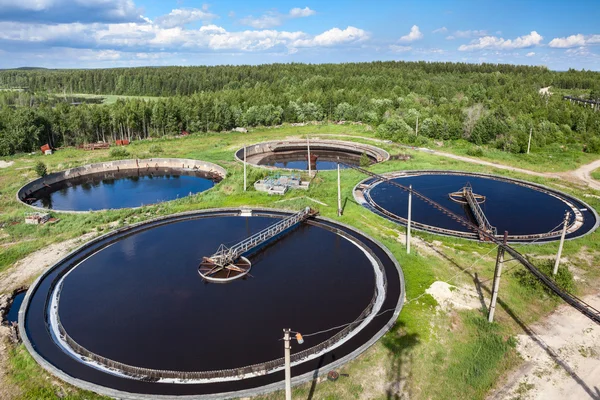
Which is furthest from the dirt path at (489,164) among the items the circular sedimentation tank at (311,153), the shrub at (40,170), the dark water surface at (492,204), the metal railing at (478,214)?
the shrub at (40,170)

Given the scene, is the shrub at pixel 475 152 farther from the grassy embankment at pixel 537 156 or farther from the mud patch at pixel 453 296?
the mud patch at pixel 453 296

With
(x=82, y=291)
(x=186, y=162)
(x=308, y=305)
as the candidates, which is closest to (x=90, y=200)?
(x=186, y=162)

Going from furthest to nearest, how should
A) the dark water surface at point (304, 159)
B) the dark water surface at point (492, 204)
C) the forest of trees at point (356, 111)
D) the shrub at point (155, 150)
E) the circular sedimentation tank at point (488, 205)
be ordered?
the forest of trees at point (356, 111), the shrub at point (155, 150), the dark water surface at point (304, 159), the dark water surface at point (492, 204), the circular sedimentation tank at point (488, 205)

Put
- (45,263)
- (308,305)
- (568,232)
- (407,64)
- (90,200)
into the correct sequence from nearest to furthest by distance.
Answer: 1. (308,305)
2. (45,263)
3. (568,232)
4. (90,200)
5. (407,64)

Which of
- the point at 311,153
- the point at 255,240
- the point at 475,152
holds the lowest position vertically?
the point at 255,240

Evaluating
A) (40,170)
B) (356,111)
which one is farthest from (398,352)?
(356,111)

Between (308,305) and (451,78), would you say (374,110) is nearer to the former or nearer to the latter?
(451,78)

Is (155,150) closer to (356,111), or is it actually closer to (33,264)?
(33,264)
